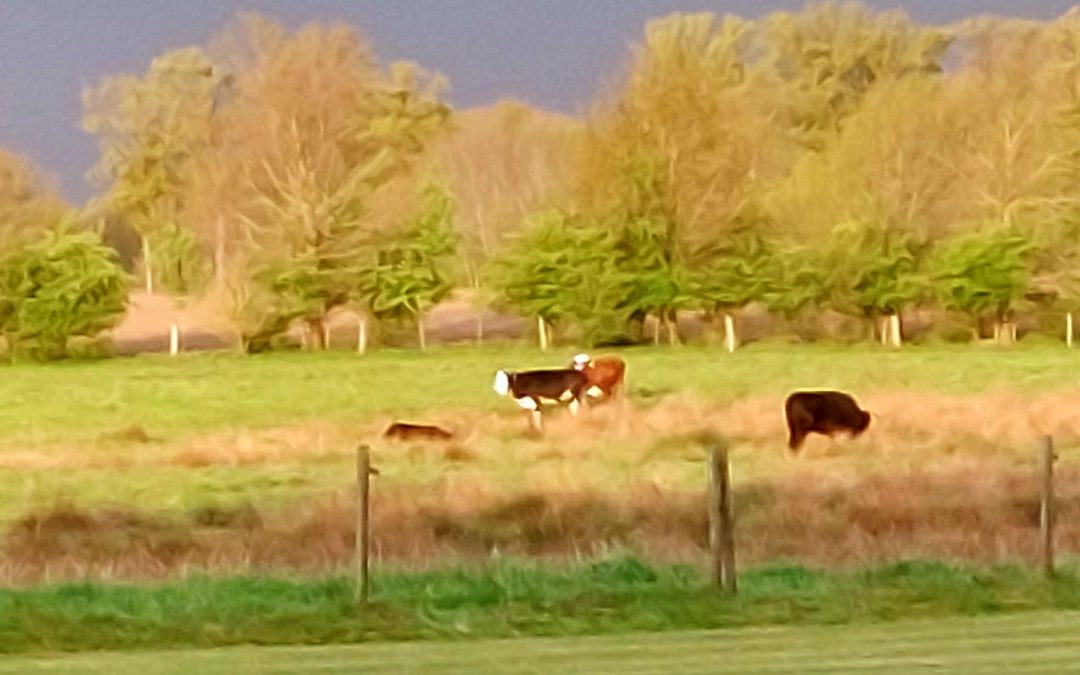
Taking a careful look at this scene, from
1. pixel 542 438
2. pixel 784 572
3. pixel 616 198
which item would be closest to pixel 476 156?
pixel 616 198

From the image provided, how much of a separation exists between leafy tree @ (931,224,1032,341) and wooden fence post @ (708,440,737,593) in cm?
187

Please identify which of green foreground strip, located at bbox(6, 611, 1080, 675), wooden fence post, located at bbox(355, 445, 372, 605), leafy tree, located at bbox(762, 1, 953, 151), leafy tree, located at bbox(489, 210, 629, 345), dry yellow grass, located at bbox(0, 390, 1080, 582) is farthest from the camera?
leafy tree, located at bbox(762, 1, 953, 151)

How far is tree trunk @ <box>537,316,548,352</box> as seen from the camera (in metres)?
7.69

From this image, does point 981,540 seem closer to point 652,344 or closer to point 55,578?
point 652,344

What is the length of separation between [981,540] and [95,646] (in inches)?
143

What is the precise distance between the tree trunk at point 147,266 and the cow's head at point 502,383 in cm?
150

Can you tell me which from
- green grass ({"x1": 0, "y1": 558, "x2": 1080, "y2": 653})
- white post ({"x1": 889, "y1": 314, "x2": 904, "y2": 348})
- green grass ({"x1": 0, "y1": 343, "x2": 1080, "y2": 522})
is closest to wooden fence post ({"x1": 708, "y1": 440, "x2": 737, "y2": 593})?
green grass ({"x1": 0, "y1": 558, "x2": 1080, "y2": 653})

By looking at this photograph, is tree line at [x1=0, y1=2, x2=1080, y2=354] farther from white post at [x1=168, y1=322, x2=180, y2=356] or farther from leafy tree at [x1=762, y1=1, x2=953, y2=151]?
white post at [x1=168, y1=322, x2=180, y2=356]

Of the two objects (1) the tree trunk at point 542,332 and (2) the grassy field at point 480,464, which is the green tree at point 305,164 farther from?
(1) the tree trunk at point 542,332

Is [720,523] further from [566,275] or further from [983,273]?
[983,273]

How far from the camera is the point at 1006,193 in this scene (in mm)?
8062

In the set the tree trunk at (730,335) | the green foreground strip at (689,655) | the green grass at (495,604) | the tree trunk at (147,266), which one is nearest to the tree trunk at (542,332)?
the tree trunk at (730,335)

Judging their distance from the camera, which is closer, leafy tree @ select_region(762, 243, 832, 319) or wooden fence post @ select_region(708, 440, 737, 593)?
wooden fence post @ select_region(708, 440, 737, 593)

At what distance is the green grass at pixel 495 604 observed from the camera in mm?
5750
